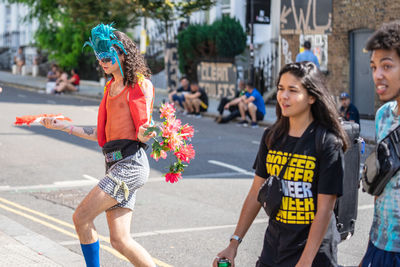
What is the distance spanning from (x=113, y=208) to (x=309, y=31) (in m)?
19.7

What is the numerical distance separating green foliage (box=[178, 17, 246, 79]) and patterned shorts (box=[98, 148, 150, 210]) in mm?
22724

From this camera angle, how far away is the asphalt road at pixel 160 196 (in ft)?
24.2

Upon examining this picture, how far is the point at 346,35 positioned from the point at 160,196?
44.3ft

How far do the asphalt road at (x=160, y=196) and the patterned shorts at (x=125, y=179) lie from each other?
5.91 ft

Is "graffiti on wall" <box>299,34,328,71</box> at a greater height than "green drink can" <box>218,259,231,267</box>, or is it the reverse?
"graffiti on wall" <box>299,34,328,71</box>

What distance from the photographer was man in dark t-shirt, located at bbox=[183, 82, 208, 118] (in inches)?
880

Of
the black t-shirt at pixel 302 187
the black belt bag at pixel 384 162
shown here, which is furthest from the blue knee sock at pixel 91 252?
the black belt bag at pixel 384 162

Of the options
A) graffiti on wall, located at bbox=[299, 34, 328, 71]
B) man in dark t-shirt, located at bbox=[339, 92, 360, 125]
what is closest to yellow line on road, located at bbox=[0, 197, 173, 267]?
man in dark t-shirt, located at bbox=[339, 92, 360, 125]

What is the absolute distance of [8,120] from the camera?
19.3 metres

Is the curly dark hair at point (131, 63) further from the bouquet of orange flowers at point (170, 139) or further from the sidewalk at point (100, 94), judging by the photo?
the sidewalk at point (100, 94)

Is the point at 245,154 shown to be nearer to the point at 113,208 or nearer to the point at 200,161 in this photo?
the point at 200,161

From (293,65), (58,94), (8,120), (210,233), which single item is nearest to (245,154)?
(210,233)

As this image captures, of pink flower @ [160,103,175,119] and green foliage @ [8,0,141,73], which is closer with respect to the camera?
pink flower @ [160,103,175,119]

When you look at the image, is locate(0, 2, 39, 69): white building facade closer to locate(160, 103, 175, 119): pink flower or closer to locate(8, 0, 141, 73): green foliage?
locate(8, 0, 141, 73): green foliage
